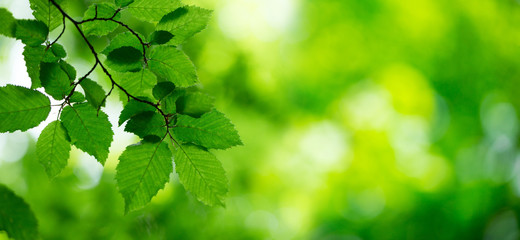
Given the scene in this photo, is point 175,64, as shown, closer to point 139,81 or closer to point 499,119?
point 139,81

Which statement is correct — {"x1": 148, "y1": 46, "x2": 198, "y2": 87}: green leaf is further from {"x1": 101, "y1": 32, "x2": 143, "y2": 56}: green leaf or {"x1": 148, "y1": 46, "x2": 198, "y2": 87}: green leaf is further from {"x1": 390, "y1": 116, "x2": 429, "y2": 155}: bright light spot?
{"x1": 390, "y1": 116, "x2": 429, "y2": 155}: bright light spot

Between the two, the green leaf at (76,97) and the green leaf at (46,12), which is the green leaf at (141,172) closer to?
the green leaf at (76,97)

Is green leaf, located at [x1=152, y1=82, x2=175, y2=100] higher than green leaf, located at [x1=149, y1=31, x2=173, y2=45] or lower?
lower

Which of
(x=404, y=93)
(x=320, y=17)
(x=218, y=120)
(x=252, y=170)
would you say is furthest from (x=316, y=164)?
(x=218, y=120)

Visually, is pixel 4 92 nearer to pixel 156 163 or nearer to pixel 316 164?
pixel 156 163

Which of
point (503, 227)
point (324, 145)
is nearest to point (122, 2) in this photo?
point (324, 145)

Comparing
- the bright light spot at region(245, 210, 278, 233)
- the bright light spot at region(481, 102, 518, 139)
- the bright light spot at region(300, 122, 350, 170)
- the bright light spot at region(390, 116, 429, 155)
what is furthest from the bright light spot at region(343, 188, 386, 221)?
the bright light spot at region(481, 102, 518, 139)
